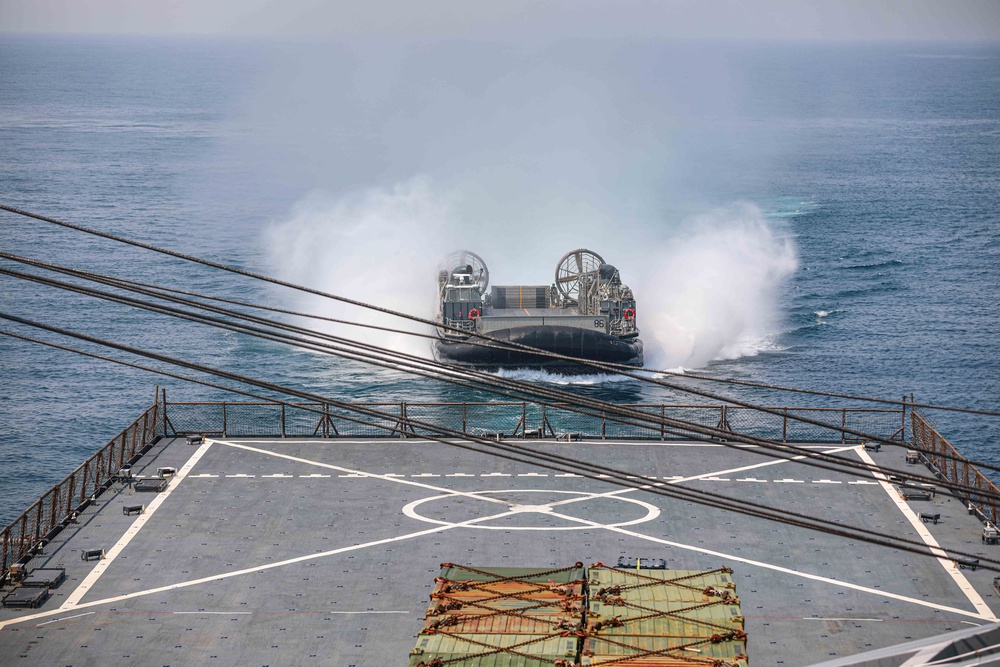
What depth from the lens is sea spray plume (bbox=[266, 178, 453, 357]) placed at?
293ft

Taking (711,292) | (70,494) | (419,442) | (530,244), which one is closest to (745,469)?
(419,442)

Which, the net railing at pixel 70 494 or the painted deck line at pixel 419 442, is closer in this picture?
the net railing at pixel 70 494

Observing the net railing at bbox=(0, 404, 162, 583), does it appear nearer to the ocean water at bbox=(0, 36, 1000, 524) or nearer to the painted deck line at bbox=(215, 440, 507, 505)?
the painted deck line at bbox=(215, 440, 507, 505)

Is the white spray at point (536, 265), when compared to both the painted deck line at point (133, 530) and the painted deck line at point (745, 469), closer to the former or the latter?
the painted deck line at point (745, 469)

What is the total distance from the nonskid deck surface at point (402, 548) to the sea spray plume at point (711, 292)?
4116cm

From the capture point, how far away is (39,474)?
184 feet

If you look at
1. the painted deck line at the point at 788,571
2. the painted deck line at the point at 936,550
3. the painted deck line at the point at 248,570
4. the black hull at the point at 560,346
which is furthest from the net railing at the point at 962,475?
the black hull at the point at 560,346

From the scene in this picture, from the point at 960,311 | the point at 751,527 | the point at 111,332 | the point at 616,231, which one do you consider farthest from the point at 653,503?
the point at 616,231

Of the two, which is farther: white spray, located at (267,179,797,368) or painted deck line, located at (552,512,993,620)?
white spray, located at (267,179,797,368)

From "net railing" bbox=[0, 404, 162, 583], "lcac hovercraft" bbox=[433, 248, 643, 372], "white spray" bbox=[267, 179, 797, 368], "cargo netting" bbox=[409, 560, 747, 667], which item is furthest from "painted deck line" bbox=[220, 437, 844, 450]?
"white spray" bbox=[267, 179, 797, 368]

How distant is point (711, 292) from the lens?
3501 inches

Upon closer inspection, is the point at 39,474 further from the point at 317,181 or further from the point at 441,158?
the point at 441,158

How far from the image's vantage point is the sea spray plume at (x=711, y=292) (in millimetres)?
80375

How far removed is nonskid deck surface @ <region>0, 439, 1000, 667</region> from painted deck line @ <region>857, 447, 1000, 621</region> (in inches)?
2.7
